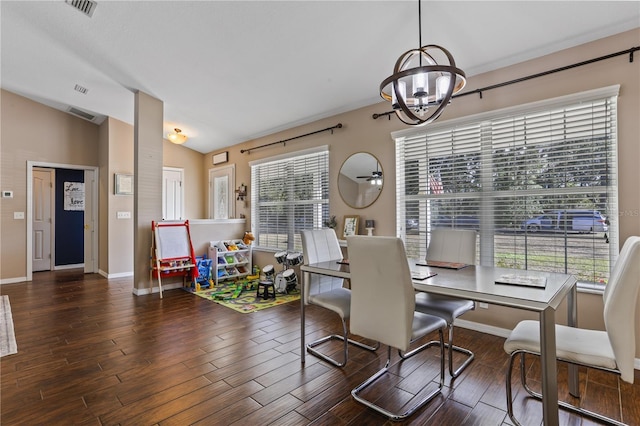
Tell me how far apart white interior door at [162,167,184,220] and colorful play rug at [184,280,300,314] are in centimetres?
247

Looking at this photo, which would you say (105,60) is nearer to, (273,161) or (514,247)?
(273,161)

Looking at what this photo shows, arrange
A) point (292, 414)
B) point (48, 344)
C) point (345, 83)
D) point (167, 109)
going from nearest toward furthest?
1. point (292, 414)
2. point (48, 344)
3. point (345, 83)
4. point (167, 109)

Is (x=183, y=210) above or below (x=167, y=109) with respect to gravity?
below

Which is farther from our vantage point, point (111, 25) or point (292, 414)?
point (111, 25)

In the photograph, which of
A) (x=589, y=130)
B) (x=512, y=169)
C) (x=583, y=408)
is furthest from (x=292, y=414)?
(x=589, y=130)

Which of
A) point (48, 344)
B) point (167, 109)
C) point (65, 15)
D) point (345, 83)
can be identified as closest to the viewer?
point (48, 344)

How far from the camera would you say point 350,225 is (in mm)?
4238

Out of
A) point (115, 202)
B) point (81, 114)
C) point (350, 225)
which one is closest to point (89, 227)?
point (115, 202)

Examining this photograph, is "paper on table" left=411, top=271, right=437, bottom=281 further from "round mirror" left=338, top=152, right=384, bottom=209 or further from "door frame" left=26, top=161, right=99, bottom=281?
"door frame" left=26, top=161, right=99, bottom=281

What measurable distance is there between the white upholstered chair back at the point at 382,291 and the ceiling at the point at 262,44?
1966mm

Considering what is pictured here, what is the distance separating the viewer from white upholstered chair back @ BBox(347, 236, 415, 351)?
177cm

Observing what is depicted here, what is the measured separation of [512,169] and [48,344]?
457 cm

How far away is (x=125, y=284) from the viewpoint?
5309mm

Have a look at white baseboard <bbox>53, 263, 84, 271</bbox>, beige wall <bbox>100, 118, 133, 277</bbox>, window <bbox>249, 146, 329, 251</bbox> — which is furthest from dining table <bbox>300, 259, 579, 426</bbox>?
white baseboard <bbox>53, 263, 84, 271</bbox>
